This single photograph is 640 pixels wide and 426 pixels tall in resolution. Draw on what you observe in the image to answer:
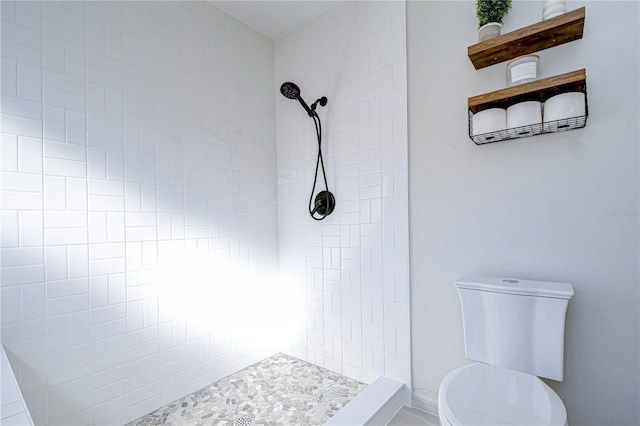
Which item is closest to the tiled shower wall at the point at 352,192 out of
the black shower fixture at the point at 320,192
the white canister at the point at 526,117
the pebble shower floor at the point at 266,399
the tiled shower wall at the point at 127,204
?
the black shower fixture at the point at 320,192

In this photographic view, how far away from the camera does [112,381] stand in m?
1.54

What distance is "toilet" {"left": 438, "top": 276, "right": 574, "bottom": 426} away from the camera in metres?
1.06

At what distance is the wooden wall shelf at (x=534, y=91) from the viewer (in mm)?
1253

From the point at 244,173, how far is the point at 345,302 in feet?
3.43

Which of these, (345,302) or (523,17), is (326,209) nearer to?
(345,302)

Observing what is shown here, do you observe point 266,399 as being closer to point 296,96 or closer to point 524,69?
point 296,96

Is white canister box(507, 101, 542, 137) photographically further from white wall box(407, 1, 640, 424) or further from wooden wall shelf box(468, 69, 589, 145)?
white wall box(407, 1, 640, 424)

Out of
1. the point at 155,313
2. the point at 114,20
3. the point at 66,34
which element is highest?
the point at 114,20

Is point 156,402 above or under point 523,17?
under

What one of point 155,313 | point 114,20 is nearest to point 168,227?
point 155,313

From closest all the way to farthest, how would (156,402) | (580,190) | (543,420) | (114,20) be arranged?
(543,420)
(580,190)
(114,20)
(156,402)

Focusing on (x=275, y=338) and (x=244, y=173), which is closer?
(x=244, y=173)

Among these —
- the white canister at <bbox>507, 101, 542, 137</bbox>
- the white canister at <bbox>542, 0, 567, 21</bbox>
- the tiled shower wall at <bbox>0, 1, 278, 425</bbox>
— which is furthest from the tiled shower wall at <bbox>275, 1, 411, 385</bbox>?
the white canister at <bbox>542, 0, 567, 21</bbox>

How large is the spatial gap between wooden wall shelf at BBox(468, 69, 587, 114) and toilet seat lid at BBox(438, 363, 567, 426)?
1.08 metres
